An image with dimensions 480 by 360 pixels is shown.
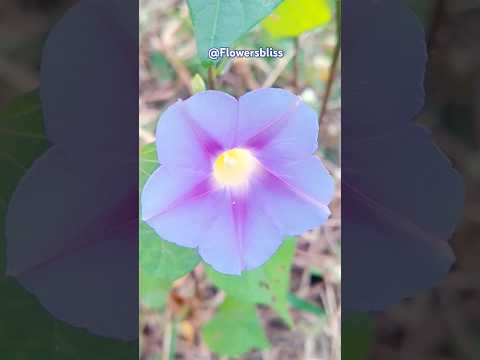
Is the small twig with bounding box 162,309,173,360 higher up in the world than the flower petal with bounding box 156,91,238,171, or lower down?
lower down

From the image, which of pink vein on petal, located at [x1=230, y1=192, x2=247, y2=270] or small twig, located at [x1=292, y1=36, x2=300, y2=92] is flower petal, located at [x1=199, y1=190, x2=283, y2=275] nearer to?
pink vein on petal, located at [x1=230, y1=192, x2=247, y2=270]

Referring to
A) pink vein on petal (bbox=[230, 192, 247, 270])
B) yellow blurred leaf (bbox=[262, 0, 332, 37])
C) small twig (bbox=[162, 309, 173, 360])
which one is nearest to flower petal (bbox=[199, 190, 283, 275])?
pink vein on petal (bbox=[230, 192, 247, 270])

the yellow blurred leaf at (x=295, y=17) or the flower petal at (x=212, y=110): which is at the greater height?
the yellow blurred leaf at (x=295, y=17)
